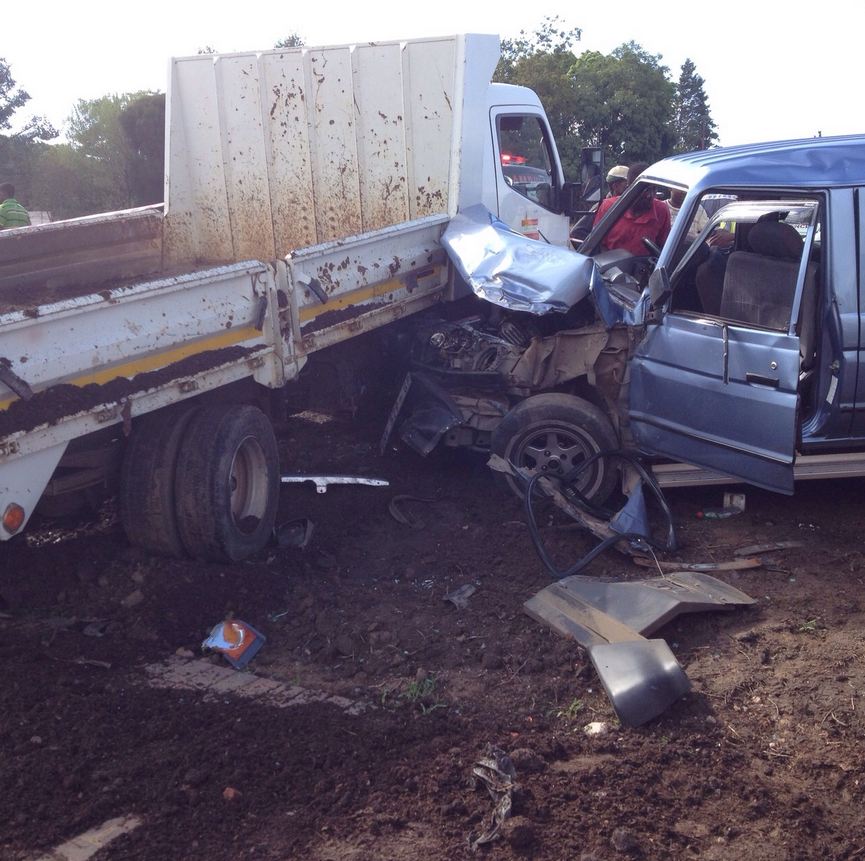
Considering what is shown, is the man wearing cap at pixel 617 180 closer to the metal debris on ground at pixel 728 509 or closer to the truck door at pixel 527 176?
the truck door at pixel 527 176

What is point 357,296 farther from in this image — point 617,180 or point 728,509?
point 617,180

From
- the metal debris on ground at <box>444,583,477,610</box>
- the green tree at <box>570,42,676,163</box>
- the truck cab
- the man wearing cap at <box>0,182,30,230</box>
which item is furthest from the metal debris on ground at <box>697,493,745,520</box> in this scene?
the green tree at <box>570,42,676,163</box>

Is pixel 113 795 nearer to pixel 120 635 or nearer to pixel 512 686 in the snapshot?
pixel 120 635

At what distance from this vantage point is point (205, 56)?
6391 mm

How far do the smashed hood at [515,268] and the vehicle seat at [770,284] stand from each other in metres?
0.83

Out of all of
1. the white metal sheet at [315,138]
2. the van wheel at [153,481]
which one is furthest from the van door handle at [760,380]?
the van wheel at [153,481]

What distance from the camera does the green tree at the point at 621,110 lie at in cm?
2309

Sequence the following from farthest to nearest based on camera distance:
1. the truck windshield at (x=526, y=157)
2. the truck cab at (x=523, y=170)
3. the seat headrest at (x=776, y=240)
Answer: the truck windshield at (x=526, y=157) < the truck cab at (x=523, y=170) < the seat headrest at (x=776, y=240)

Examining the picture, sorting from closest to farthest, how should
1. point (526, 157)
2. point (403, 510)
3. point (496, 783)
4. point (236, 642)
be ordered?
point (496, 783) < point (236, 642) < point (403, 510) < point (526, 157)

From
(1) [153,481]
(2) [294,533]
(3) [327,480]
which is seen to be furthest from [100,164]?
(1) [153,481]

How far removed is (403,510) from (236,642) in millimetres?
1774

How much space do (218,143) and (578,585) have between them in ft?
13.9

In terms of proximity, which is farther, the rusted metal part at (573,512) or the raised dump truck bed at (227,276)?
the rusted metal part at (573,512)

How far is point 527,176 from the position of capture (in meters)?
7.29
